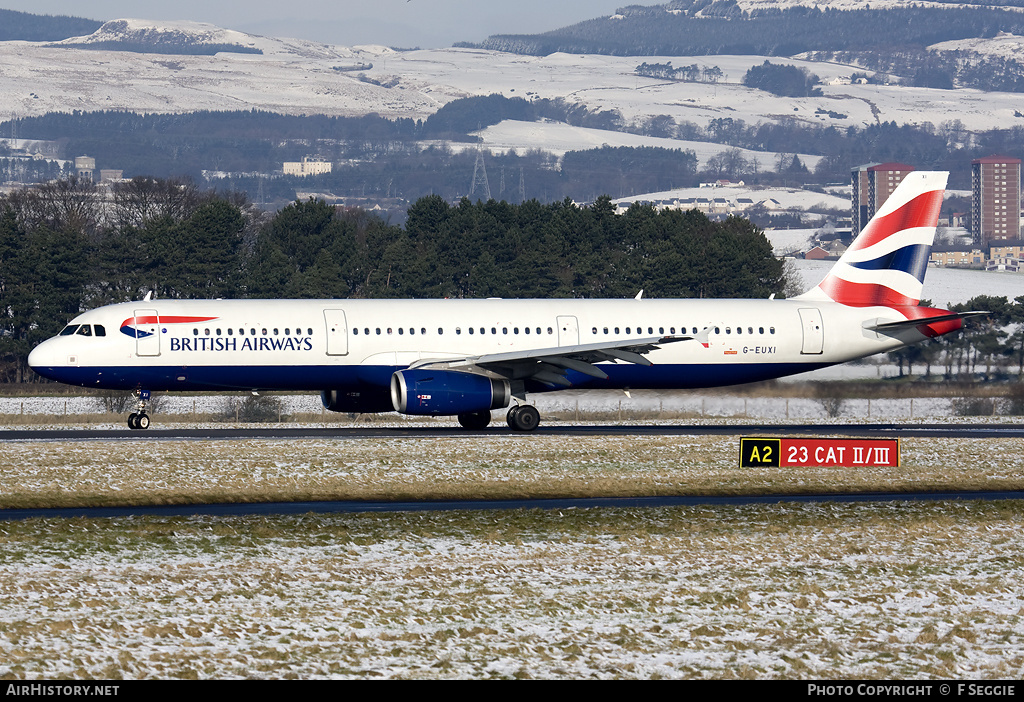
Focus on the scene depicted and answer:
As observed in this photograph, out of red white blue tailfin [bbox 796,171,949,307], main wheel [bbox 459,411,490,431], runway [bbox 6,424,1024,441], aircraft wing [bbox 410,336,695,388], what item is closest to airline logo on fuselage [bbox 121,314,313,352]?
runway [bbox 6,424,1024,441]

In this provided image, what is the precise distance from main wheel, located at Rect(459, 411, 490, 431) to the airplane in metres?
0.06

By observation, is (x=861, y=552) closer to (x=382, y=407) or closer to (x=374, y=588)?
(x=374, y=588)

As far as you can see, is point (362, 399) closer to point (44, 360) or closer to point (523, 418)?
point (523, 418)

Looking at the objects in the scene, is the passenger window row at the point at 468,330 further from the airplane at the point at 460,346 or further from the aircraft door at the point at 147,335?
the aircraft door at the point at 147,335

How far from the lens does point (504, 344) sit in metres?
42.3

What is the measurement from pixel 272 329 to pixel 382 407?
13.5 ft

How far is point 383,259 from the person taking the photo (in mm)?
104562

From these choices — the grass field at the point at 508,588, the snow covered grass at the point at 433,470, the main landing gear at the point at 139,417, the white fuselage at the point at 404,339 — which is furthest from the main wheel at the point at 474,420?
the grass field at the point at 508,588

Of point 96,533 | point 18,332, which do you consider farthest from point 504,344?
point 18,332

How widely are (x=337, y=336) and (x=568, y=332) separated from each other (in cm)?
717

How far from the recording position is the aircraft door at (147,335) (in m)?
40.3

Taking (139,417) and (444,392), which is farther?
(139,417)

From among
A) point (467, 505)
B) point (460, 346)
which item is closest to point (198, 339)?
point (460, 346)

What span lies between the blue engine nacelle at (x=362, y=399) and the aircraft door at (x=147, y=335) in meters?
5.35
